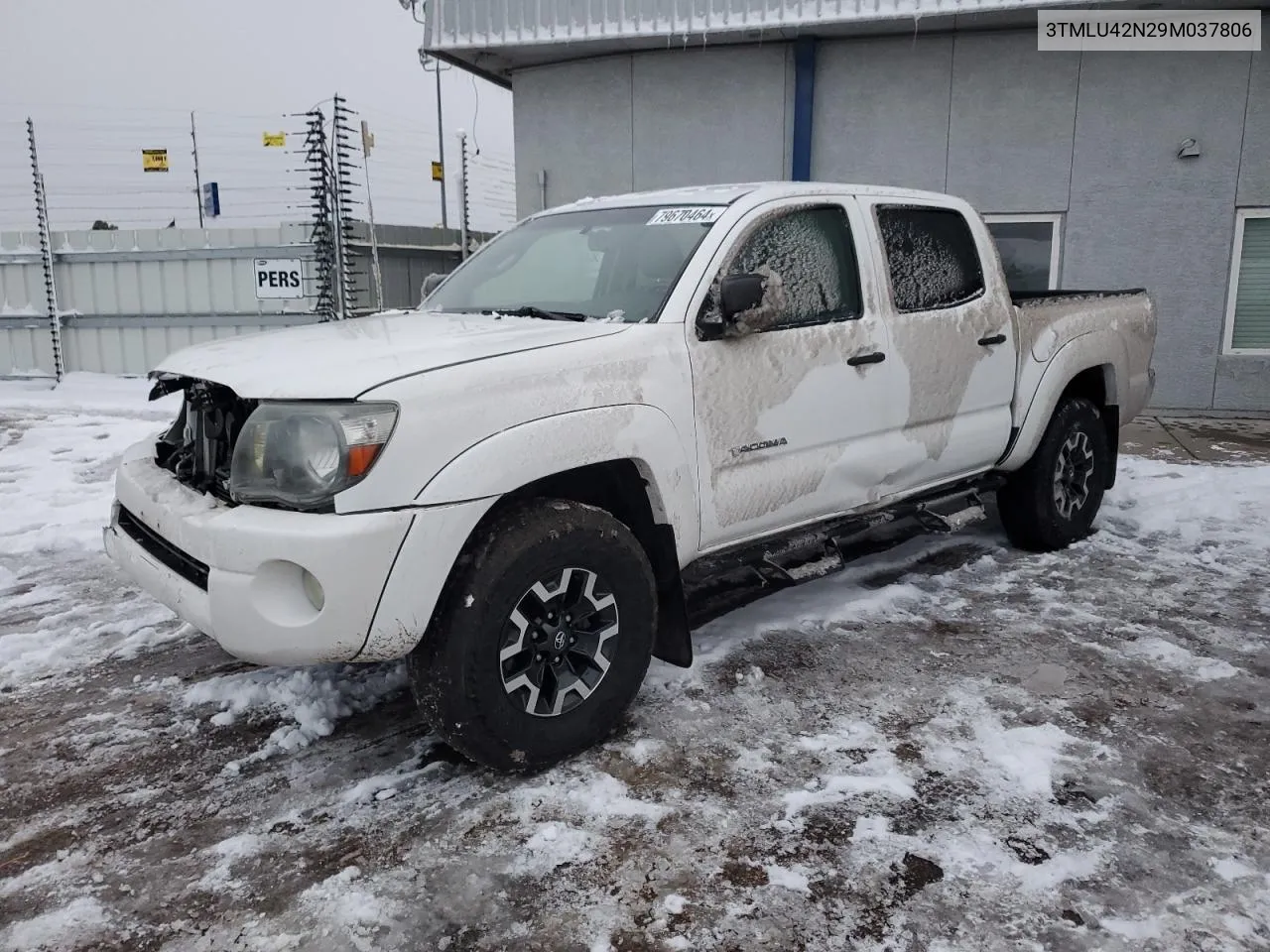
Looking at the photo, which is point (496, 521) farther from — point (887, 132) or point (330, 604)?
point (887, 132)

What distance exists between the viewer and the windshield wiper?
3.54 m

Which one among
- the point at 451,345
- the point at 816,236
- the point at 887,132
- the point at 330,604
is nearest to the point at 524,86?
the point at 887,132

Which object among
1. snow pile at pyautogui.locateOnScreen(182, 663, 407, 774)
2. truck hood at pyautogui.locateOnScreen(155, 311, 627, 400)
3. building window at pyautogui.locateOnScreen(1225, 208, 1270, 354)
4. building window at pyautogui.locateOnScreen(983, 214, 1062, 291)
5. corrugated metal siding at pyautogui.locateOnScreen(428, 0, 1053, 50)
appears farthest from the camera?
building window at pyautogui.locateOnScreen(983, 214, 1062, 291)

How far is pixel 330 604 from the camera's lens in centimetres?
261

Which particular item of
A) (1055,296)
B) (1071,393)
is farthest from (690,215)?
(1071,393)

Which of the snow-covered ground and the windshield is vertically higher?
the windshield

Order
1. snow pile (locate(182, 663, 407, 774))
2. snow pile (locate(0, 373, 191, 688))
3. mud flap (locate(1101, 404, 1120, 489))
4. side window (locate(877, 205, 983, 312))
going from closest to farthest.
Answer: snow pile (locate(182, 663, 407, 774)) < snow pile (locate(0, 373, 191, 688)) < side window (locate(877, 205, 983, 312)) < mud flap (locate(1101, 404, 1120, 489))

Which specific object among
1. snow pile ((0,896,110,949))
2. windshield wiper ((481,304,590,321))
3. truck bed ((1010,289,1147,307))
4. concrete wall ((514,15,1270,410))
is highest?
concrete wall ((514,15,1270,410))

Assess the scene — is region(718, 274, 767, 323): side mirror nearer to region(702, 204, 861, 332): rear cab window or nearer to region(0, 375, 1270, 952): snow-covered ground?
region(702, 204, 861, 332): rear cab window

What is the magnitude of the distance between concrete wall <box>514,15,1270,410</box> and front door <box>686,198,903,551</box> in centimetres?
675

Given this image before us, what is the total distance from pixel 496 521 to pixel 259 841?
1117mm

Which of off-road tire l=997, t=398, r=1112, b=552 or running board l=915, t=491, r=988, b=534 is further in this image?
off-road tire l=997, t=398, r=1112, b=552

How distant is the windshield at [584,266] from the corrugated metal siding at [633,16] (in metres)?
6.19

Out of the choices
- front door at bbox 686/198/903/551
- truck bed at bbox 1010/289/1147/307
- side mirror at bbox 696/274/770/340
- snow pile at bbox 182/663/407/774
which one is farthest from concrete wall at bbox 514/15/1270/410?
snow pile at bbox 182/663/407/774
